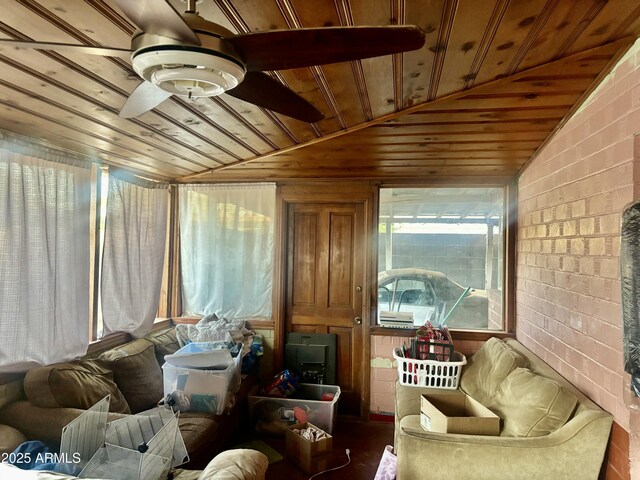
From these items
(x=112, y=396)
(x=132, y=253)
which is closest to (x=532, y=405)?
(x=112, y=396)

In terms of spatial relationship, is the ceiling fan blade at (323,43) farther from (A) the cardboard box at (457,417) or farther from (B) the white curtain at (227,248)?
(B) the white curtain at (227,248)

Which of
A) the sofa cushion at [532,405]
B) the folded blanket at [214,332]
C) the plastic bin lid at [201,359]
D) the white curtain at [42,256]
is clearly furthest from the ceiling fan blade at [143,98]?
the folded blanket at [214,332]

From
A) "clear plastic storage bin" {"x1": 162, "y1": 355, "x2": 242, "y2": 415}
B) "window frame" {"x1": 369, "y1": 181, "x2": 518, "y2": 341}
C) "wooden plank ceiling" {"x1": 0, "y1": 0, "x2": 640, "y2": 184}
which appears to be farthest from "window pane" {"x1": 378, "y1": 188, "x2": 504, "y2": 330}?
"clear plastic storage bin" {"x1": 162, "y1": 355, "x2": 242, "y2": 415}

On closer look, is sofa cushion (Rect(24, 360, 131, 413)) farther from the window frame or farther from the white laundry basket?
the window frame

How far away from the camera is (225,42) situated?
99 centimetres

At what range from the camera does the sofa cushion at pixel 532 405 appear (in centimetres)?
194

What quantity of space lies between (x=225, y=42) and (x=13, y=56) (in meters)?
0.95

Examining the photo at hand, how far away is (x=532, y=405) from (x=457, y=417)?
1.24 feet

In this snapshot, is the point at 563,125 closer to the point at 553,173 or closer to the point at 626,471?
the point at 553,173

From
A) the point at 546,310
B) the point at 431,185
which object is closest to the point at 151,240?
the point at 431,185

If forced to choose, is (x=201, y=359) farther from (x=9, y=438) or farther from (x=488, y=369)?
(x=488, y=369)

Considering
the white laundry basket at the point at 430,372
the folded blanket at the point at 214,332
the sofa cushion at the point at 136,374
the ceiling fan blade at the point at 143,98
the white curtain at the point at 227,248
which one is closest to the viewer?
the ceiling fan blade at the point at 143,98

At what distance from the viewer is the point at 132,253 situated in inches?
129

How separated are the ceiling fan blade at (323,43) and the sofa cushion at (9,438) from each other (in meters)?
2.07
